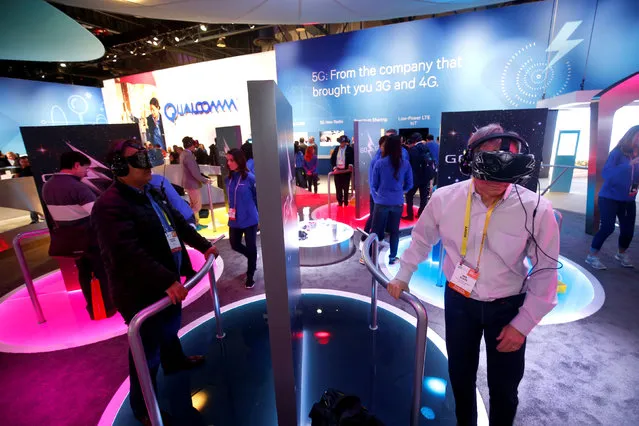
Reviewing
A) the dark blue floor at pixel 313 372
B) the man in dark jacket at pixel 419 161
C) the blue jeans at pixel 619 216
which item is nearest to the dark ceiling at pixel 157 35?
the man in dark jacket at pixel 419 161

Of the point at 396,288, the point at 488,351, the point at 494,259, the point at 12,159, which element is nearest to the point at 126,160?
the point at 396,288

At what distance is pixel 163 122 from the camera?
14.3 m

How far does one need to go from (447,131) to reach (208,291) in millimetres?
3466

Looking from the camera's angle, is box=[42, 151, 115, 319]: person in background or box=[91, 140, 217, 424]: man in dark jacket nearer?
box=[91, 140, 217, 424]: man in dark jacket

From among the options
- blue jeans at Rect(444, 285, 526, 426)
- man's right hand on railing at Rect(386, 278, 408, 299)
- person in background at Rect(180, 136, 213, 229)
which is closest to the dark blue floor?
blue jeans at Rect(444, 285, 526, 426)

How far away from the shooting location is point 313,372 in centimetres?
247

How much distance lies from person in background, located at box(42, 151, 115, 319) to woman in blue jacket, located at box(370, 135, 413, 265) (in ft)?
10.7

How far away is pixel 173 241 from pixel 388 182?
109 inches

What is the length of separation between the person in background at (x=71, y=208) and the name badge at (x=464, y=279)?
3383 millimetres

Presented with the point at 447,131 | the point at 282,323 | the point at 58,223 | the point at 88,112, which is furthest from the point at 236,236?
the point at 88,112

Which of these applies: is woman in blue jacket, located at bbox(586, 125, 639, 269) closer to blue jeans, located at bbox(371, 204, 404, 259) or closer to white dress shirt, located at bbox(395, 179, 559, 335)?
blue jeans, located at bbox(371, 204, 404, 259)

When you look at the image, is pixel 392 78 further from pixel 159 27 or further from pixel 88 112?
pixel 88 112

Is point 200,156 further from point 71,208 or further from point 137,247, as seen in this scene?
point 137,247

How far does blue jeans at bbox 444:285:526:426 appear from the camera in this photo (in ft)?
4.83
